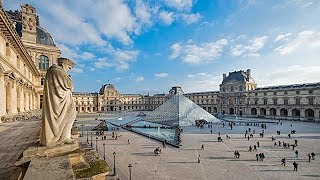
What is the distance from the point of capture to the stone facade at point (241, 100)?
5359cm

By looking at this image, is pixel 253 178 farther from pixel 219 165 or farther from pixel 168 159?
pixel 168 159

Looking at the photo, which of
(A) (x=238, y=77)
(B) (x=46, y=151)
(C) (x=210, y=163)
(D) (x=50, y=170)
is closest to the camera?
(D) (x=50, y=170)

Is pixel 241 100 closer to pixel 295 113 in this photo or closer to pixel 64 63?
pixel 295 113

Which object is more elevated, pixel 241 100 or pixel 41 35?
pixel 41 35

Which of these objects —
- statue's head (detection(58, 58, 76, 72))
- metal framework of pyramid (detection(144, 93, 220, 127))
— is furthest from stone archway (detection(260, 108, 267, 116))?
statue's head (detection(58, 58, 76, 72))

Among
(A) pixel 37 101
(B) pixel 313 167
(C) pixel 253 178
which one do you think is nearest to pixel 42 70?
(A) pixel 37 101

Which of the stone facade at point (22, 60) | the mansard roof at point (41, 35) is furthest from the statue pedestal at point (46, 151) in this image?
the mansard roof at point (41, 35)

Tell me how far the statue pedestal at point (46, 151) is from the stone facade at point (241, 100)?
2433 inches

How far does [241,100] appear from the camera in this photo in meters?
70.6

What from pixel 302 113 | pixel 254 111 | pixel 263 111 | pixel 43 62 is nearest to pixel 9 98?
pixel 43 62

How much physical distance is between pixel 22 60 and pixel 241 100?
65.9m

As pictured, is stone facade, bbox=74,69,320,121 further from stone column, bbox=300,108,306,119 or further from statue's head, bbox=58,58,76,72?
statue's head, bbox=58,58,76,72

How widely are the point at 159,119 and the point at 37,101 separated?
93.0 feet

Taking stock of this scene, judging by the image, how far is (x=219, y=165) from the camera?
16672 millimetres
